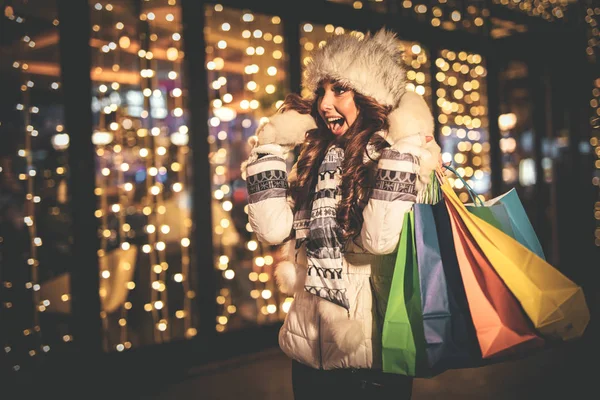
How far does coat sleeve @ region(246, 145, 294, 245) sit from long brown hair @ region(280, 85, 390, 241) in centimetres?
10

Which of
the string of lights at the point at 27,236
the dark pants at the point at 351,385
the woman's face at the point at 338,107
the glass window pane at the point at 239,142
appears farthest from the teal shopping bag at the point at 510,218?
the glass window pane at the point at 239,142

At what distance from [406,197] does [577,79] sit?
7.56 meters

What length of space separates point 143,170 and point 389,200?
356 centimetres

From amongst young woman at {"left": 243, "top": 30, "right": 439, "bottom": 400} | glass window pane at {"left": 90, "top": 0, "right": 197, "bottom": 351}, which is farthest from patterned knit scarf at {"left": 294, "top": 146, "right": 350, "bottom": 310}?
glass window pane at {"left": 90, "top": 0, "right": 197, "bottom": 351}

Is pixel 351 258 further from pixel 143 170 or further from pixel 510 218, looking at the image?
pixel 143 170

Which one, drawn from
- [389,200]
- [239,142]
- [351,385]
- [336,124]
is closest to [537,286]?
[389,200]

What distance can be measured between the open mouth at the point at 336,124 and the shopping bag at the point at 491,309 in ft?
2.01

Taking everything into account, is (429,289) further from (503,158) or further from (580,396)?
(503,158)

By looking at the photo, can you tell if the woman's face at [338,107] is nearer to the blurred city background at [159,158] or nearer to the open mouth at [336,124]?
the open mouth at [336,124]

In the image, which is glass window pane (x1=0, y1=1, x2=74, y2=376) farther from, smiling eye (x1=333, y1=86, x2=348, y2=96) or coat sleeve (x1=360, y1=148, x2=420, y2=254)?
coat sleeve (x1=360, y1=148, x2=420, y2=254)

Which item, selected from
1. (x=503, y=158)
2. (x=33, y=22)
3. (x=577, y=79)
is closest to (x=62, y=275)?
(x=33, y=22)

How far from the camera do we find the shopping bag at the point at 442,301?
1.64 metres

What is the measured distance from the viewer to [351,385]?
1.92 m

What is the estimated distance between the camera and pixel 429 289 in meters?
1.67
